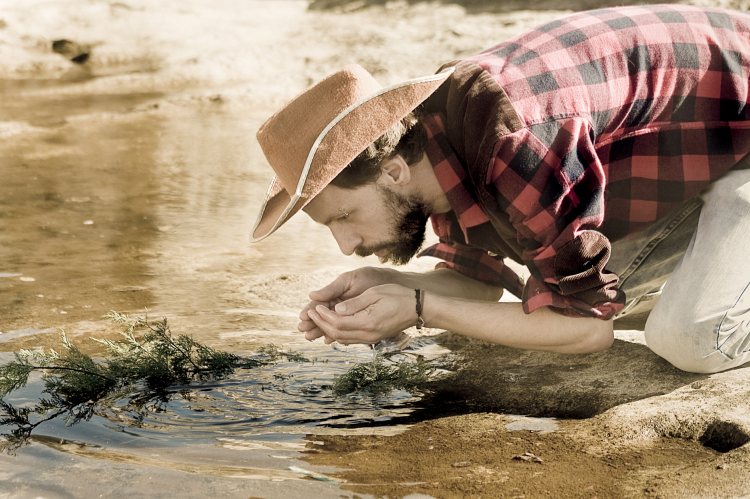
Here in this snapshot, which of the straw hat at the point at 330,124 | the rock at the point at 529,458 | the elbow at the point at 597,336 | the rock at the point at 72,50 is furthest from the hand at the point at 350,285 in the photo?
the rock at the point at 72,50

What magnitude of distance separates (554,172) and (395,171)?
63cm

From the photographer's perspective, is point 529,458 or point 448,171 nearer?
point 529,458

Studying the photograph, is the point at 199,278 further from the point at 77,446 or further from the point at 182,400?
the point at 77,446

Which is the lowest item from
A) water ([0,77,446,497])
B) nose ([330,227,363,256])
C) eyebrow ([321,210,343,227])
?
water ([0,77,446,497])

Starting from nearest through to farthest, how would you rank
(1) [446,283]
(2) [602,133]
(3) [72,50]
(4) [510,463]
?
(4) [510,463], (2) [602,133], (1) [446,283], (3) [72,50]

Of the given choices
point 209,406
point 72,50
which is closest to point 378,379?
point 209,406

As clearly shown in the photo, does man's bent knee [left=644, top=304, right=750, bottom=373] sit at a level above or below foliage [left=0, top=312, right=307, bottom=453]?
above

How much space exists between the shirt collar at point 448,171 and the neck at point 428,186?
54mm

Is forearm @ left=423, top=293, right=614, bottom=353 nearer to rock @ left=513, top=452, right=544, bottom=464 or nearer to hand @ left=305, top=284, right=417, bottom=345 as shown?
hand @ left=305, top=284, right=417, bottom=345

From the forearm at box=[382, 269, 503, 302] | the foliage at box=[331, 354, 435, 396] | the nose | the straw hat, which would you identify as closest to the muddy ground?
the foliage at box=[331, 354, 435, 396]

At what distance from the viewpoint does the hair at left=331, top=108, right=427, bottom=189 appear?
8.98ft

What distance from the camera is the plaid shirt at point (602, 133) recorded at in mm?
2539

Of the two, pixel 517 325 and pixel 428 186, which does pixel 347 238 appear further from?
pixel 517 325

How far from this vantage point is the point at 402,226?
296 centimetres
